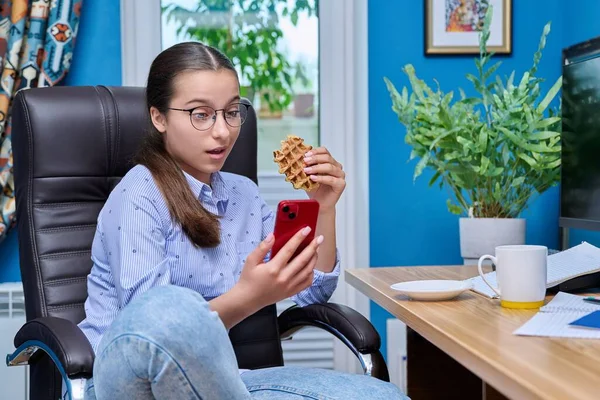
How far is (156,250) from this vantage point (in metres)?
1.35

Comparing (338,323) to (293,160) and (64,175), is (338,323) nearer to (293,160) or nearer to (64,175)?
Result: (293,160)

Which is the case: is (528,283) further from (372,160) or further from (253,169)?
(372,160)

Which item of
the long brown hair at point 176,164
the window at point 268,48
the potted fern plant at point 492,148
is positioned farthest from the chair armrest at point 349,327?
the window at point 268,48

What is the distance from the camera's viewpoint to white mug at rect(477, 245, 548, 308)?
3.91 ft

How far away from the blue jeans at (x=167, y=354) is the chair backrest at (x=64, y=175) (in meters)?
0.65

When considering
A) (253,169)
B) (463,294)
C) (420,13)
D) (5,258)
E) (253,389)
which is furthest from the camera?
(420,13)

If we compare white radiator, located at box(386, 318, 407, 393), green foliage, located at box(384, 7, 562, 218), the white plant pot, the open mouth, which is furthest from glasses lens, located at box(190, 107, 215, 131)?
white radiator, located at box(386, 318, 407, 393)

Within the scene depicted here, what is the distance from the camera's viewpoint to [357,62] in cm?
263

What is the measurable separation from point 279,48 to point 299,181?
4.23 feet

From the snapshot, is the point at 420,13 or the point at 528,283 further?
the point at 420,13

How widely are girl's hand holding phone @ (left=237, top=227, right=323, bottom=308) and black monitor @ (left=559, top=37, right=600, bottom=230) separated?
580 mm

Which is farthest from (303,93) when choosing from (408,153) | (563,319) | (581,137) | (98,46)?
(563,319)

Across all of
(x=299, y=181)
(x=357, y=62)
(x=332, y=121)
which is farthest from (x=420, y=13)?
(x=299, y=181)

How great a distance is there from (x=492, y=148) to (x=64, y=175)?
3.30 ft
